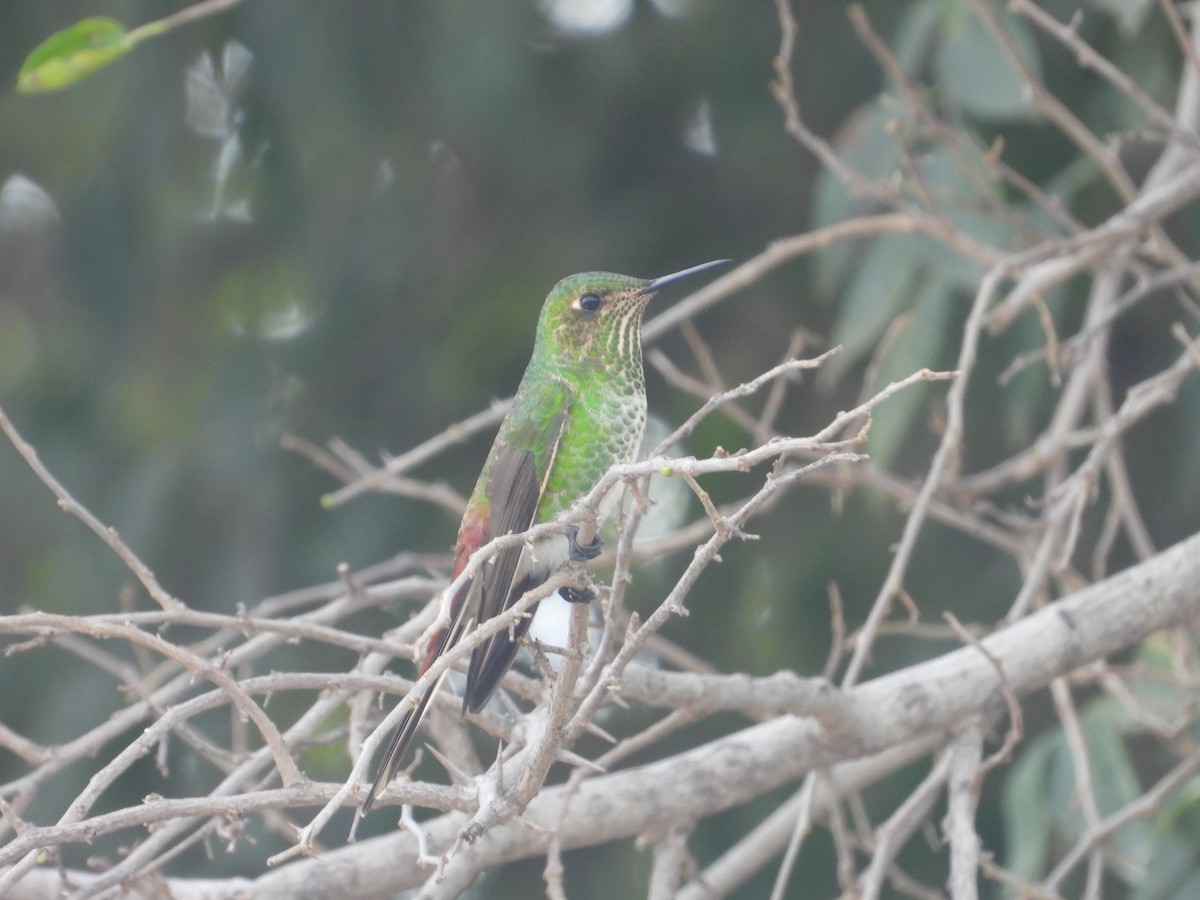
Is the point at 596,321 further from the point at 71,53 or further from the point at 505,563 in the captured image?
the point at 71,53

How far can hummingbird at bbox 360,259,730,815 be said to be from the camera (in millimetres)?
2469

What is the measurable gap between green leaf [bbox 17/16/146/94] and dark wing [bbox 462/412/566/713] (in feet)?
3.58

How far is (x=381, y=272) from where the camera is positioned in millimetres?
4773

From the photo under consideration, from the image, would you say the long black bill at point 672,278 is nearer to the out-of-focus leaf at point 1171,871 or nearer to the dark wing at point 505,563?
the dark wing at point 505,563

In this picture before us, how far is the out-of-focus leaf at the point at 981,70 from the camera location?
12.0ft

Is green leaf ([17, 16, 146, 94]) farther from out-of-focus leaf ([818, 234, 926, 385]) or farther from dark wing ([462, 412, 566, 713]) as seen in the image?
out-of-focus leaf ([818, 234, 926, 385])

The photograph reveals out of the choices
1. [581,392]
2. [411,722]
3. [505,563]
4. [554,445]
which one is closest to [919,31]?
[581,392]

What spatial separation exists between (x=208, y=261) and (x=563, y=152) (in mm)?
1187

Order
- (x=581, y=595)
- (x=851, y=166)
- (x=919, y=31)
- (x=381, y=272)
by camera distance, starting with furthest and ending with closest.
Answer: (x=381, y=272), (x=851, y=166), (x=919, y=31), (x=581, y=595)

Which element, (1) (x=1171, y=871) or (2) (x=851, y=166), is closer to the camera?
(1) (x=1171, y=871)

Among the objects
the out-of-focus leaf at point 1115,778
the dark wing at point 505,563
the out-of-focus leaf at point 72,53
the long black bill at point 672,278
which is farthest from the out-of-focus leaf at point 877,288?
the out-of-focus leaf at point 72,53

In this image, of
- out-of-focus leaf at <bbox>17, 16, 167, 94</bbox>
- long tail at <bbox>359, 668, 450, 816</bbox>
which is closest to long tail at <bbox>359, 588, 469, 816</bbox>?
long tail at <bbox>359, 668, 450, 816</bbox>

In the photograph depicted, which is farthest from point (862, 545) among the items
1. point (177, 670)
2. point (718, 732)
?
point (177, 670)

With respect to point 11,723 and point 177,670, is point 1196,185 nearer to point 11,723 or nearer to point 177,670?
point 177,670
